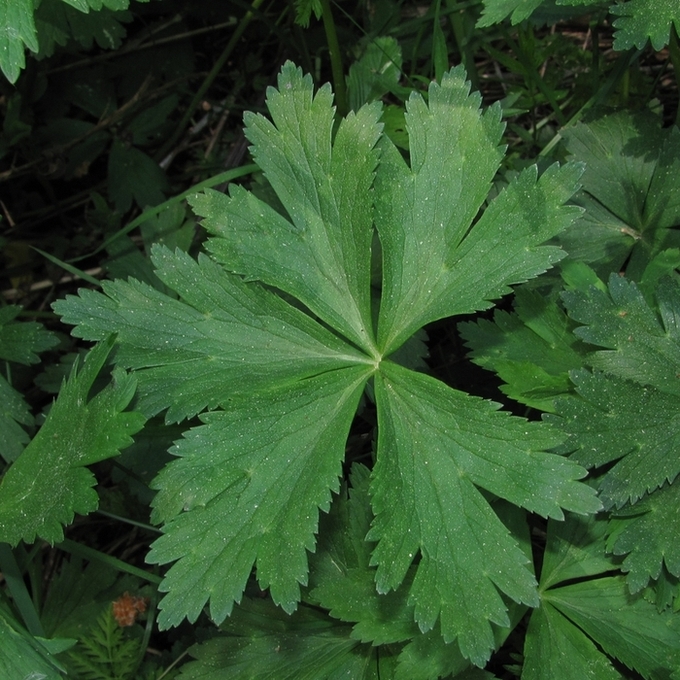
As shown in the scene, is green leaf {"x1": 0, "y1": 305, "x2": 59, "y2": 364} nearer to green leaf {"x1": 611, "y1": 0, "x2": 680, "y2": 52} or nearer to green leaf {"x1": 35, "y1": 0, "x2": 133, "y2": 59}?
green leaf {"x1": 35, "y1": 0, "x2": 133, "y2": 59}

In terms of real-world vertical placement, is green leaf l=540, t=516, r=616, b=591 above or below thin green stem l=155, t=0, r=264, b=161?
below

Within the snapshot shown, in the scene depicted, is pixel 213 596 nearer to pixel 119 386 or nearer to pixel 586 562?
pixel 119 386

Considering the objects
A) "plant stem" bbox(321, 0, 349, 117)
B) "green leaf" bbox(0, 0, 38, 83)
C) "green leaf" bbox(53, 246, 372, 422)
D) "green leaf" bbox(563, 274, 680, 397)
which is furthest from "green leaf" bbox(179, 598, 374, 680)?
"plant stem" bbox(321, 0, 349, 117)

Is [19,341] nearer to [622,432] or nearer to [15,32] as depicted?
[15,32]

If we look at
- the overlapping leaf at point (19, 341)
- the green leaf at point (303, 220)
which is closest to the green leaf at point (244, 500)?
the green leaf at point (303, 220)

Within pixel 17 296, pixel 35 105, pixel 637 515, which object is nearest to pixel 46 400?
pixel 17 296

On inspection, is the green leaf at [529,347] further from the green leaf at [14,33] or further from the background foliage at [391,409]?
the green leaf at [14,33]
